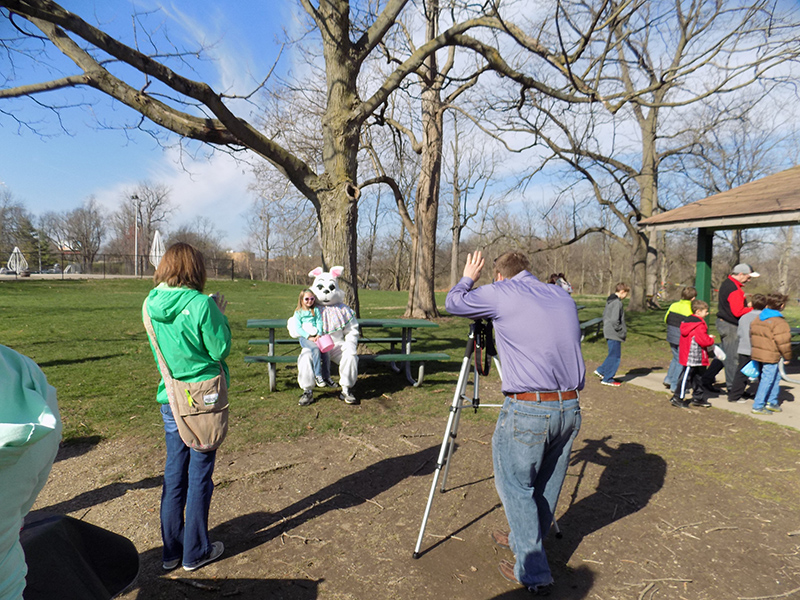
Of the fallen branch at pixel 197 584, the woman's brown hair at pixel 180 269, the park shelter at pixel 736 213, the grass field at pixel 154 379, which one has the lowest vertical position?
the fallen branch at pixel 197 584

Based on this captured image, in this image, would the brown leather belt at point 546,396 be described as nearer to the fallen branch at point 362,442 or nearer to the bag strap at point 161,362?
the bag strap at point 161,362

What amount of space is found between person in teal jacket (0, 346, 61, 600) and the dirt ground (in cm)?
203

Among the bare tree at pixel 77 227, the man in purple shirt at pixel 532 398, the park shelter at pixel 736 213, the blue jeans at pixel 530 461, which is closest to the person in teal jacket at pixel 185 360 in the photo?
the man in purple shirt at pixel 532 398

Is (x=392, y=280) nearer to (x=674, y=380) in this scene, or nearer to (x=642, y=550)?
(x=674, y=380)

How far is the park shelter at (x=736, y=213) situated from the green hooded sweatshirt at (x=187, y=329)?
836 centimetres

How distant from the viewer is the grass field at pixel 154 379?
581cm

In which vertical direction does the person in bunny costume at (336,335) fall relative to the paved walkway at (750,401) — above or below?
above

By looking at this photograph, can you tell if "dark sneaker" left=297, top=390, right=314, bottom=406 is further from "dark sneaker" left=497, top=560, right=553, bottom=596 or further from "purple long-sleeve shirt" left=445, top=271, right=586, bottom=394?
"purple long-sleeve shirt" left=445, top=271, right=586, bottom=394

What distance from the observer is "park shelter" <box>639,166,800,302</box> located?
799 centimetres

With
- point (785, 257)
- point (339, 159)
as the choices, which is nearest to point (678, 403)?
point (339, 159)

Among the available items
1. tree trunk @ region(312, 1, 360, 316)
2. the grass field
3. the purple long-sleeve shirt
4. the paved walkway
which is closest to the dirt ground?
the grass field

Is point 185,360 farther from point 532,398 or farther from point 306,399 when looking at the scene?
point 306,399

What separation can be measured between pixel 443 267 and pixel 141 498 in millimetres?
47798

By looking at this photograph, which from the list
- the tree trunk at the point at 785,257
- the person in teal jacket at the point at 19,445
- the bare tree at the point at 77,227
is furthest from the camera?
the bare tree at the point at 77,227
